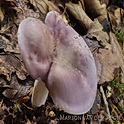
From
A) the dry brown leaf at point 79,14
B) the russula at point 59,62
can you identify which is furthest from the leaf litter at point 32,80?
the russula at point 59,62

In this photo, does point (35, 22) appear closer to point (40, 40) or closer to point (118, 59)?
point (40, 40)

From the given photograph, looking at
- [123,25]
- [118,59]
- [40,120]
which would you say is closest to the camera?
[40,120]

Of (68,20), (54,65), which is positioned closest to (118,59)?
(68,20)

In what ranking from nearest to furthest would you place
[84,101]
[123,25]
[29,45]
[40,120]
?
[29,45] → [84,101] → [40,120] → [123,25]

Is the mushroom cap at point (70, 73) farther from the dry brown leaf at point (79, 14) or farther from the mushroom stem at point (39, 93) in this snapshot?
the dry brown leaf at point (79, 14)

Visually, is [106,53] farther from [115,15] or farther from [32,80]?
[115,15]

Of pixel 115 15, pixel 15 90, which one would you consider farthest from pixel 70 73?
pixel 115 15
